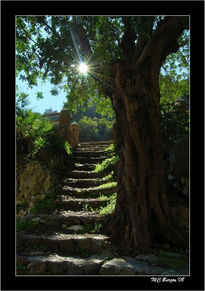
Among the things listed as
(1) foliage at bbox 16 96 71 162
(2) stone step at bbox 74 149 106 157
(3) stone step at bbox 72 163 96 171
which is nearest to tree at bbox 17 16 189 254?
(1) foliage at bbox 16 96 71 162

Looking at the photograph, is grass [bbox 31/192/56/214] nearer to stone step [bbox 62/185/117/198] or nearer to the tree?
stone step [bbox 62/185/117/198]

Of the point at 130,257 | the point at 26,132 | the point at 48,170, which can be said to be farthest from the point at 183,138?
the point at 26,132

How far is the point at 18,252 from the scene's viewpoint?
4543 mm

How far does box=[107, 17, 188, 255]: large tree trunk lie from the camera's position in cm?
442

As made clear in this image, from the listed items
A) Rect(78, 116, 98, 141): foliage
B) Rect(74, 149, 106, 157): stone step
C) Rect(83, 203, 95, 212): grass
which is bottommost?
Rect(83, 203, 95, 212): grass

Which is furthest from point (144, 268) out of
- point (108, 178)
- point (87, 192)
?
point (108, 178)

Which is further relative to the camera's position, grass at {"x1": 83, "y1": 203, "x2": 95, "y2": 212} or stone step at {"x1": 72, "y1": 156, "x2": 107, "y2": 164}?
stone step at {"x1": 72, "y1": 156, "x2": 107, "y2": 164}

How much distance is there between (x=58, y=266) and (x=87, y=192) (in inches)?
125

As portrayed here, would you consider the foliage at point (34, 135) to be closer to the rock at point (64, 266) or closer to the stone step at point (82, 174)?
the stone step at point (82, 174)

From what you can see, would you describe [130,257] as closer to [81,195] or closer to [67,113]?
[81,195]

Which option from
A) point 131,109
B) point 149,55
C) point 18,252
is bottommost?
point 18,252

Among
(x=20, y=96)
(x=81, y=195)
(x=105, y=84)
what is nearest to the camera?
(x=105, y=84)

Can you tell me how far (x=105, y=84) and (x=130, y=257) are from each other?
367 centimetres

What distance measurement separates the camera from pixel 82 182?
7.86m
